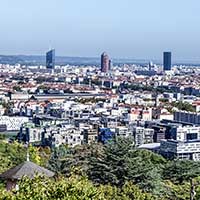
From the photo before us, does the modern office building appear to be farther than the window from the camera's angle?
No

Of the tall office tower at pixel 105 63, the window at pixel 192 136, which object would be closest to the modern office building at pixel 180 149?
the window at pixel 192 136

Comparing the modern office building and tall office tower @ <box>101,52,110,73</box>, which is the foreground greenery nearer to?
the modern office building

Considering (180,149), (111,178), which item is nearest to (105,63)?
(180,149)

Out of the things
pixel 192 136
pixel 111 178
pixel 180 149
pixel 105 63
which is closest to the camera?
pixel 111 178

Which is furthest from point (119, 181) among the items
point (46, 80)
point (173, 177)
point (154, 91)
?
point (46, 80)

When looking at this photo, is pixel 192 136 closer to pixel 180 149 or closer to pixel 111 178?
pixel 180 149

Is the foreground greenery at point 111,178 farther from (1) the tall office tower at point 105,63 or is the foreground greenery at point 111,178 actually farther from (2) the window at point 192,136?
(1) the tall office tower at point 105,63

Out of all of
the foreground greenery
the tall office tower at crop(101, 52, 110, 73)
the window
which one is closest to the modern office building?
the window

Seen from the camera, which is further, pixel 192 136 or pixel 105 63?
pixel 105 63
